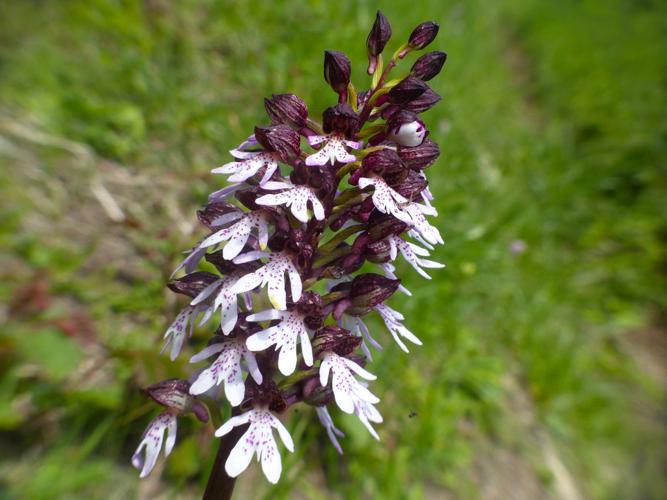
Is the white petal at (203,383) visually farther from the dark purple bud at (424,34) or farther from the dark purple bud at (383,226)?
the dark purple bud at (424,34)

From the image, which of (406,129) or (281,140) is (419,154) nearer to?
(406,129)

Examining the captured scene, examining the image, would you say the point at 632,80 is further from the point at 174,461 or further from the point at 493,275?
the point at 174,461

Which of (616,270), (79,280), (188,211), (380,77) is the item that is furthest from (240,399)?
(616,270)

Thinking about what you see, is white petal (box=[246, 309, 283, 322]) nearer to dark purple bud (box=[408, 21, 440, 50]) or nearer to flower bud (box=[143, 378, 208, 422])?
flower bud (box=[143, 378, 208, 422])

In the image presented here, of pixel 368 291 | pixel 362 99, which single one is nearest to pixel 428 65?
pixel 362 99

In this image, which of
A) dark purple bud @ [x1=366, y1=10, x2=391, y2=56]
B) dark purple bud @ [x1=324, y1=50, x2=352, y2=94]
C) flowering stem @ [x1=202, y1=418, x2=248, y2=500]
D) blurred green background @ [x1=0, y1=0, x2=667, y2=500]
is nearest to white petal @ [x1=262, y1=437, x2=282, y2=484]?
flowering stem @ [x1=202, y1=418, x2=248, y2=500]

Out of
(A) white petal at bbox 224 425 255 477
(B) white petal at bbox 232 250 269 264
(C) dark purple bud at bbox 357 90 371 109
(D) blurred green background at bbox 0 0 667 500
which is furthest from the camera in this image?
(D) blurred green background at bbox 0 0 667 500
